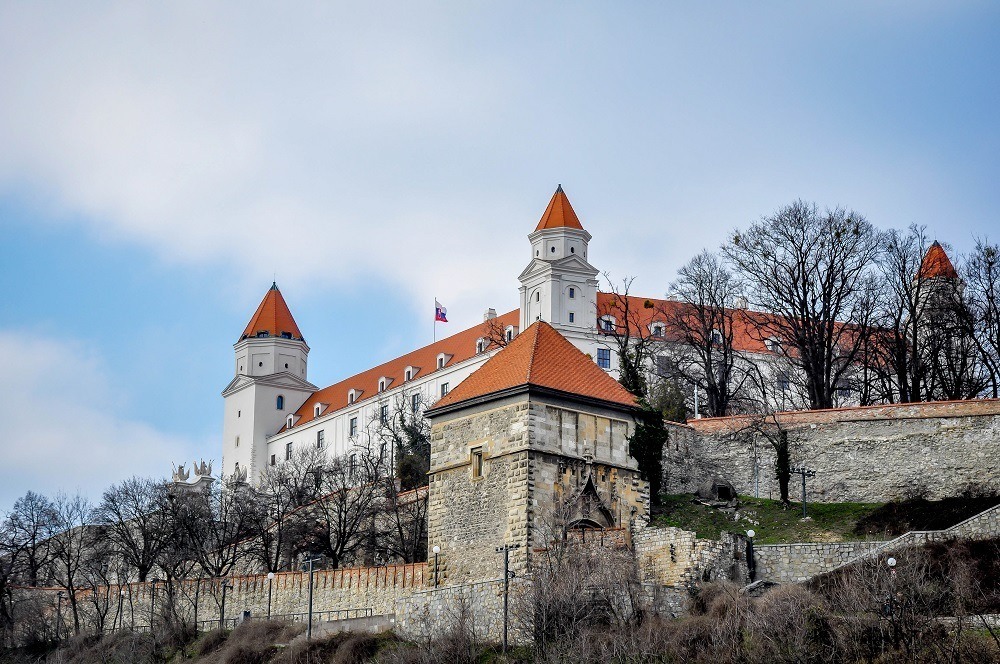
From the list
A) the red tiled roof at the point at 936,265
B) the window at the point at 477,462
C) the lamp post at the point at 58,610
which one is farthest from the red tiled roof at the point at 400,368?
the window at the point at 477,462

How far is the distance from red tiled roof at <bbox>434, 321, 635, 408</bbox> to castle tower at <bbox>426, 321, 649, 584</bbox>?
0.05m

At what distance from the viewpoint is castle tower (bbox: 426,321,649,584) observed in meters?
39.6

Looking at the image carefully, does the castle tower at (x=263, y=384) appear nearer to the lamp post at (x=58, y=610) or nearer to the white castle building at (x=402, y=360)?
the white castle building at (x=402, y=360)

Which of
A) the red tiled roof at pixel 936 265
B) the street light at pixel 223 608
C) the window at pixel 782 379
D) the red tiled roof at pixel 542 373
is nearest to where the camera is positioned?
the red tiled roof at pixel 542 373

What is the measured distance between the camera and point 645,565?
37.5 m

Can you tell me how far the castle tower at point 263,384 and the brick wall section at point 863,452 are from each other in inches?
1964

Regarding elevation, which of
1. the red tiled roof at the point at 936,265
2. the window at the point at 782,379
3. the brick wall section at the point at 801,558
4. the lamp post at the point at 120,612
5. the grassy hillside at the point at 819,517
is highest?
the red tiled roof at the point at 936,265

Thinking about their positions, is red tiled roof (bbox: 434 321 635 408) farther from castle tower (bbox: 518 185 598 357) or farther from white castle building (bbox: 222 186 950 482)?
castle tower (bbox: 518 185 598 357)

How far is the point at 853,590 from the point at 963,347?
21174 millimetres

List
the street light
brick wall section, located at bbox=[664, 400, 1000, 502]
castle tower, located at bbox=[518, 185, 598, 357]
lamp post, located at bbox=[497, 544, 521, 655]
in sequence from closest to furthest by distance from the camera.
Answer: lamp post, located at bbox=[497, 544, 521, 655], brick wall section, located at bbox=[664, 400, 1000, 502], the street light, castle tower, located at bbox=[518, 185, 598, 357]

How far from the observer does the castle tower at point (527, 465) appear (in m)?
39.6

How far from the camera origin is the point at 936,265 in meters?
61.8

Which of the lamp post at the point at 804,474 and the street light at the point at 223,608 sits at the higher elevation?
Result: the lamp post at the point at 804,474

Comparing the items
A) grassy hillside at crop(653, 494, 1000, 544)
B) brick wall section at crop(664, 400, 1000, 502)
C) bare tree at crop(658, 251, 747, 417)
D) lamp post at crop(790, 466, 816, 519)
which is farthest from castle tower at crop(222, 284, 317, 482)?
lamp post at crop(790, 466, 816, 519)
